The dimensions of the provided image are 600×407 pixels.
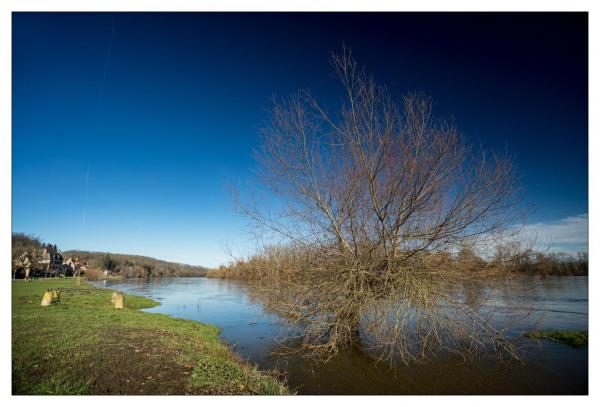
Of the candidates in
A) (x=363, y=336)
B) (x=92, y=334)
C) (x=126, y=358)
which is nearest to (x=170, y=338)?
(x=92, y=334)

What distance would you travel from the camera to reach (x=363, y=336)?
24.5ft

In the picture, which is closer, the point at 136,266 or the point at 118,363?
the point at 118,363

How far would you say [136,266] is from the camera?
176 ft

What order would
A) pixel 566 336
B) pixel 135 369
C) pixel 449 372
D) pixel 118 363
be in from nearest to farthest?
1. pixel 135 369
2. pixel 118 363
3. pixel 449 372
4. pixel 566 336

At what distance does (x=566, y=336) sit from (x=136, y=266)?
190 feet

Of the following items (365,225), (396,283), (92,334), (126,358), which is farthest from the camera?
(92,334)

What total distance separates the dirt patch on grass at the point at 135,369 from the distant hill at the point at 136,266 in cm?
3344

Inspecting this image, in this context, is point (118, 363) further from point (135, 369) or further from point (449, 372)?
point (449, 372)

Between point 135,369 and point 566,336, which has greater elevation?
point 135,369

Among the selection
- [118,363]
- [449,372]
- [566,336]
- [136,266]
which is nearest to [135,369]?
[118,363]

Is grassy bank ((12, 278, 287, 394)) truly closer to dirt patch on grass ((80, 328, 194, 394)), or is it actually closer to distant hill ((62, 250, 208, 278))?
dirt patch on grass ((80, 328, 194, 394))

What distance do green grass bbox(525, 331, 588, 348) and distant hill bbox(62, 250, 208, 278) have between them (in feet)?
125
